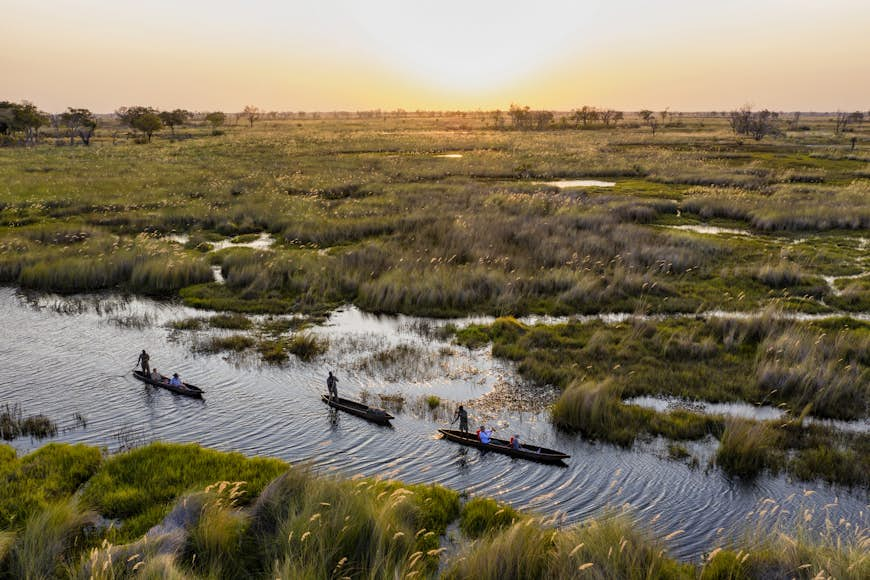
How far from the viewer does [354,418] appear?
16188 mm

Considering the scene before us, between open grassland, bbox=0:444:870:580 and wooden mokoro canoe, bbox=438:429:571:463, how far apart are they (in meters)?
2.43

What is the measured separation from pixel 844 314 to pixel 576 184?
38.4 m

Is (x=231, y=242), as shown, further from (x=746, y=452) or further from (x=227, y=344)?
(x=746, y=452)

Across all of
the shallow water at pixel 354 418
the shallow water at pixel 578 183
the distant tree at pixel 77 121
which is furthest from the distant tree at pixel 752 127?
the distant tree at pixel 77 121

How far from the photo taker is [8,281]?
28656 millimetres

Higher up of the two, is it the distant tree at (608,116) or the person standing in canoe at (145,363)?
the distant tree at (608,116)

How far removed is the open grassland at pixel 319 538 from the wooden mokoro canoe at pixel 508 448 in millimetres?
2432

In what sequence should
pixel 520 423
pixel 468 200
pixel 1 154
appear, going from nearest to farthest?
pixel 520 423 < pixel 468 200 < pixel 1 154

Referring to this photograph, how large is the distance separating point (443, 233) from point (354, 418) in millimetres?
20808

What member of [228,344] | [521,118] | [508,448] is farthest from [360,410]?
[521,118]

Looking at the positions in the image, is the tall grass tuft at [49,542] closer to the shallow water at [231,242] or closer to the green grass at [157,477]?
the green grass at [157,477]

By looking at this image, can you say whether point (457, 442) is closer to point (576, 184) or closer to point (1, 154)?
point (576, 184)

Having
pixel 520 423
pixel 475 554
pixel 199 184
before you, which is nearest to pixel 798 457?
pixel 520 423

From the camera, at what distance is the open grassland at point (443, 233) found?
26391 mm
